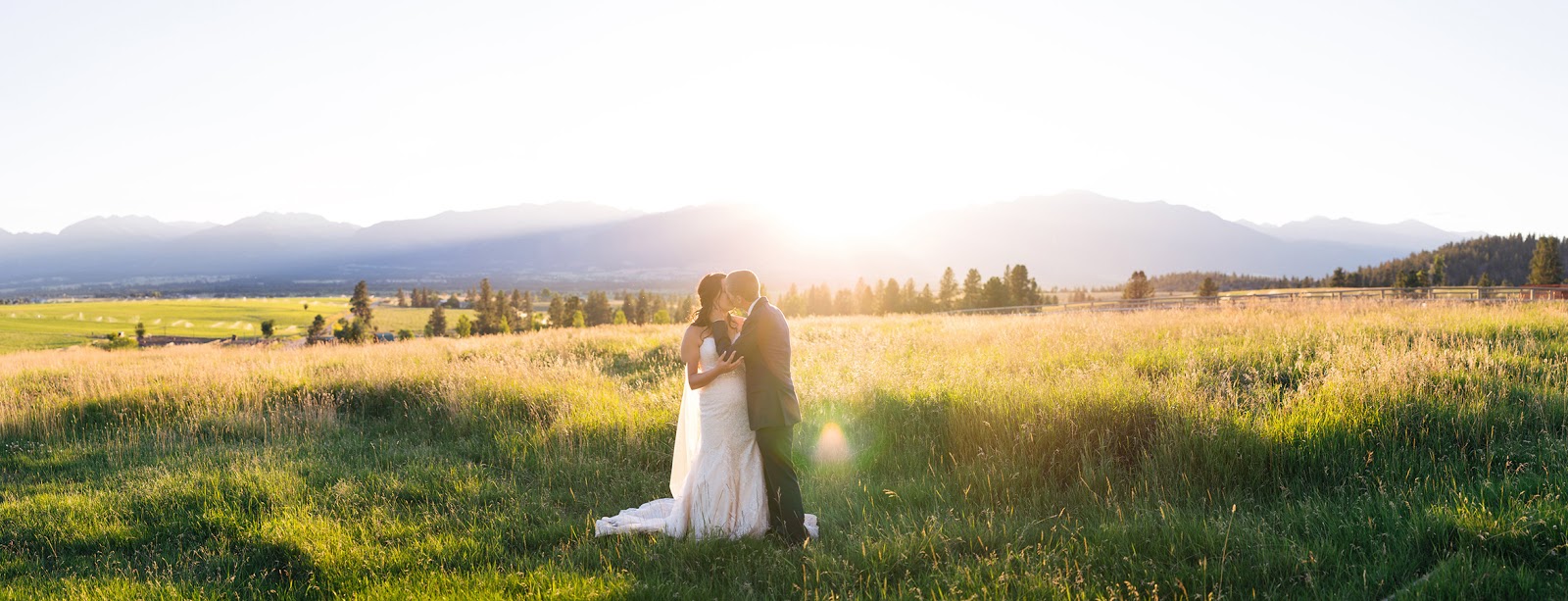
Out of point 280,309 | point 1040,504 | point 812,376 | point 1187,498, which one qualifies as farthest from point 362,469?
point 280,309

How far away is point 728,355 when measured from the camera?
5672mm

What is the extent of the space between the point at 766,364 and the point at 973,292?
81250 millimetres

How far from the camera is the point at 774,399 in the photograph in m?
5.68

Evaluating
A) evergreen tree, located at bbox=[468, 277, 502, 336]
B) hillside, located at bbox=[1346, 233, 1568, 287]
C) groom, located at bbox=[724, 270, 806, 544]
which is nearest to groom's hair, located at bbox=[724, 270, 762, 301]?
groom, located at bbox=[724, 270, 806, 544]

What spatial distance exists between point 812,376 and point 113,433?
9.77 metres

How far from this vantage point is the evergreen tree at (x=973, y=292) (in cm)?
8109

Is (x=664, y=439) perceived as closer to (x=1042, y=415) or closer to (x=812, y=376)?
(x=812, y=376)

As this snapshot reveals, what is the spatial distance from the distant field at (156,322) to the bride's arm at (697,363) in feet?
473

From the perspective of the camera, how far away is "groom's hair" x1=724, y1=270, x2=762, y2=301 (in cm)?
573

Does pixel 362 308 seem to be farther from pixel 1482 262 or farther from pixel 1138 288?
pixel 1482 262

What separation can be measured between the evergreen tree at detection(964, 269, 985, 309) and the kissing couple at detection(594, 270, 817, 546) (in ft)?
251

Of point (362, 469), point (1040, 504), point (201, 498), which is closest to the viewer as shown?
point (1040, 504)

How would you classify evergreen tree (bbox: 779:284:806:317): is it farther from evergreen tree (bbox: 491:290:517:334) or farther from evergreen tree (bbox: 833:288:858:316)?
evergreen tree (bbox: 491:290:517:334)

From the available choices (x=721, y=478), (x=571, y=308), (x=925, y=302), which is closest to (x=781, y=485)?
(x=721, y=478)
